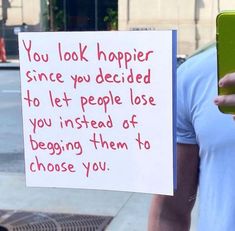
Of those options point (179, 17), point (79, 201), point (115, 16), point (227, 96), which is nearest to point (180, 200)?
point (227, 96)

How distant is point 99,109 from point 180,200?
0.32m

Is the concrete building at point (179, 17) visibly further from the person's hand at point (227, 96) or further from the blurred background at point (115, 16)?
the person's hand at point (227, 96)

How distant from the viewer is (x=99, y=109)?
177cm

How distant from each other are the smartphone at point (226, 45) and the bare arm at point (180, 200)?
1.31ft

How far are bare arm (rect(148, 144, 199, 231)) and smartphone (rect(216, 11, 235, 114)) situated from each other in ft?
1.31

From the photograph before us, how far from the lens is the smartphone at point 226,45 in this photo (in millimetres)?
1236

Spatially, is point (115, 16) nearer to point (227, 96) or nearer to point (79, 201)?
point (79, 201)

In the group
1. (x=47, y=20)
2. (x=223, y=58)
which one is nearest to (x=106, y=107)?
(x=223, y=58)

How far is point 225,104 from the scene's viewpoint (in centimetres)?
123

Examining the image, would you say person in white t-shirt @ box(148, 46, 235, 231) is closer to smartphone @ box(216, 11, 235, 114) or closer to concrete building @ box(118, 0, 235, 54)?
smartphone @ box(216, 11, 235, 114)

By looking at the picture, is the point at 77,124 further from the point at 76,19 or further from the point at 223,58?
the point at 76,19

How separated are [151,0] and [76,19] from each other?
474 centimetres

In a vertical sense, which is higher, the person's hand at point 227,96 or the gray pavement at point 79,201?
the person's hand at point 227,96

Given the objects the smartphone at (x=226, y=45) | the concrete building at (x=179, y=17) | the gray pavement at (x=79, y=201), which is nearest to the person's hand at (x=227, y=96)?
the smartphone at (x=226, y=45)
